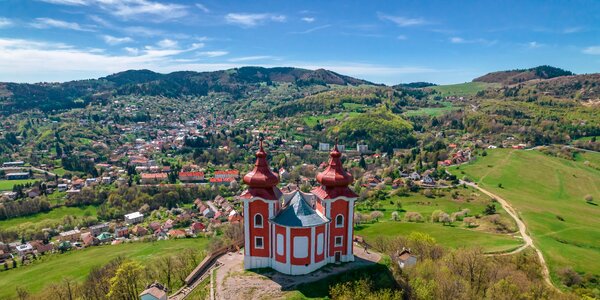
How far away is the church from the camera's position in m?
39.4

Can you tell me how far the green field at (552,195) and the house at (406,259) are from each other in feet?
78.5

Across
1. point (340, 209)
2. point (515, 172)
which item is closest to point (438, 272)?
point (340, 209)

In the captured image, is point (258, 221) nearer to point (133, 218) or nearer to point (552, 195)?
point (133, 218)

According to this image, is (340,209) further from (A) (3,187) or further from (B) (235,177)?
(A) (3,187)

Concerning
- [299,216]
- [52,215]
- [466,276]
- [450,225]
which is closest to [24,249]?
[52,215]

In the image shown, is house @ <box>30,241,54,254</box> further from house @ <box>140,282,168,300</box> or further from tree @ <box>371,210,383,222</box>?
tree @ <box>371,210,383,222</box>

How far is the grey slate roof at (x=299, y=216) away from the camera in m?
39.1

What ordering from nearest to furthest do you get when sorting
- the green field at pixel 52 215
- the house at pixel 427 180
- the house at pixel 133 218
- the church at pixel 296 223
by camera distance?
the church at pixel 296 223, the green field at pixel 52 215, the house at pixel 133 218, the house at pixel 427 180

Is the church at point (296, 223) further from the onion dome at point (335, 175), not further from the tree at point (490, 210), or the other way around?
the tree at point (490, 210)

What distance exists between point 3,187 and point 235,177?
9178 centimetres

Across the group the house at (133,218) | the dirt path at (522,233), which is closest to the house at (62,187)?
the house at (133,218)

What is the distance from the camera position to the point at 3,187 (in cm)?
14788

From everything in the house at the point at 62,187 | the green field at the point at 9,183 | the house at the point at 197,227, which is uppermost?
the house at the point at 62,187

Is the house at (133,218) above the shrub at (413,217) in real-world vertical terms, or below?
below
